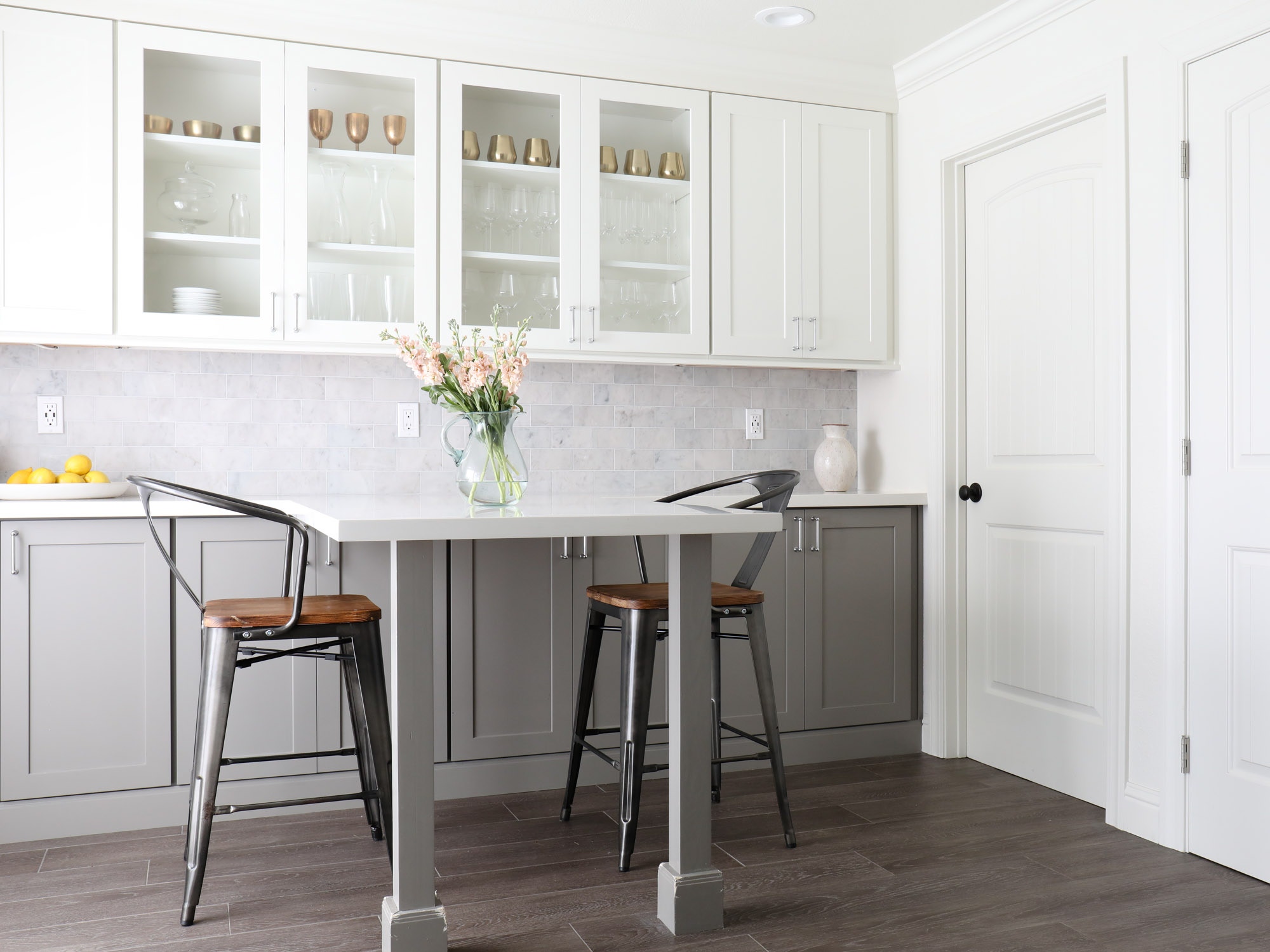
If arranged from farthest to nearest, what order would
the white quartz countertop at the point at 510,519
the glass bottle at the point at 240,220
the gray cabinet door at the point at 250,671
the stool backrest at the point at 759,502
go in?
the glass bottle at the point at 240,220 < the gray cabinet door at the point at 250,671 < the stool backrest at the point at 759,502 < the white quartz countertop at the point at 510,519

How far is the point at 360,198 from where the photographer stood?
3.25 metres

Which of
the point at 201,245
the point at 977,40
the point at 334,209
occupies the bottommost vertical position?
the point at 201,245

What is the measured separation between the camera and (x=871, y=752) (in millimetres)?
3578

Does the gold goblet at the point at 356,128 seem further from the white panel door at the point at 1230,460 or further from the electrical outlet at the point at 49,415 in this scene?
the white panel door at the point at 1230,460

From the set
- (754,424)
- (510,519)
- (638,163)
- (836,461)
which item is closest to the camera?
(510,519)

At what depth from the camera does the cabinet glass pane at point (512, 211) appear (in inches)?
131

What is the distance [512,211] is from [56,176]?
1.34 metres

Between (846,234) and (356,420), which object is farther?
(846,234)

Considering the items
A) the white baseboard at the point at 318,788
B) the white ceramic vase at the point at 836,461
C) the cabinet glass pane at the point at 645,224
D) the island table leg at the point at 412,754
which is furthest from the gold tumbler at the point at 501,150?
the white baseboard at the point at 318,788

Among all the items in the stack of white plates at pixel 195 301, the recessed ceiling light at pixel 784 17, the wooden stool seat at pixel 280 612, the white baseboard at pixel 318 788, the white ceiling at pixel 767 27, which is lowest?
the white baseboard at pixel 318 788

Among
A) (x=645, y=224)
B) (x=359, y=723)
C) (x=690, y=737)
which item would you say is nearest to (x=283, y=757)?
(x=359, y=723)

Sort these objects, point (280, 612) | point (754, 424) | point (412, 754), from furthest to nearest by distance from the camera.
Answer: point (754, 424) < point (280, 612) < point (412, 754)

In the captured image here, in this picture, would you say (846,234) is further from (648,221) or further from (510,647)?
(510,647)

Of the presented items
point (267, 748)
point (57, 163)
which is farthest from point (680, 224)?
point (267, 748)
